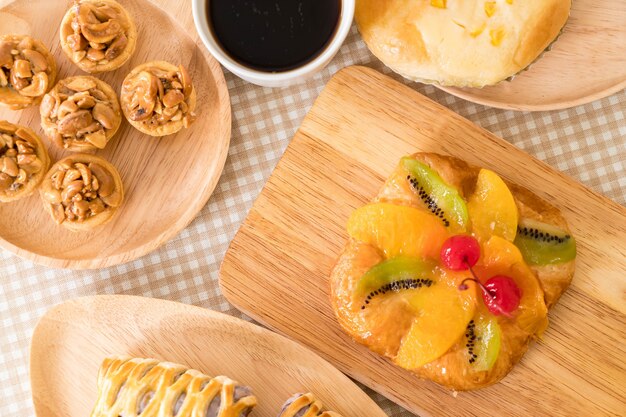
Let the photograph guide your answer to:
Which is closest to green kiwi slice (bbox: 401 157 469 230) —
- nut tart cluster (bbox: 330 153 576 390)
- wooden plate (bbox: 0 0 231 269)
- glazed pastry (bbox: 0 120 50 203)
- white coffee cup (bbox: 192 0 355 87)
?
nut tart cluster (bbox: 330 153 576 390)

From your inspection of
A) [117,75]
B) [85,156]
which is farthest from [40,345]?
[117,75]

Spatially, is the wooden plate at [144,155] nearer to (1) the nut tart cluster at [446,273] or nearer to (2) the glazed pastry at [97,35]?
(2) the glazed pastry at [97,35]

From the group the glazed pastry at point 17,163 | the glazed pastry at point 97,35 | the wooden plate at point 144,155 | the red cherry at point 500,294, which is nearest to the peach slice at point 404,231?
the red cherry at point 500,294

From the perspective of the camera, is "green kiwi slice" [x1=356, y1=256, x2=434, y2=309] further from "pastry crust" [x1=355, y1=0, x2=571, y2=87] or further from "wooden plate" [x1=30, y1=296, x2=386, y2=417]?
"pastry crust" [x1=355, y1=0, x2=571, y2=87]

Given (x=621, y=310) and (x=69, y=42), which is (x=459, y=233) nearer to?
(x=621, y=310)

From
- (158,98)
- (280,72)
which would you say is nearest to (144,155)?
(158,98)

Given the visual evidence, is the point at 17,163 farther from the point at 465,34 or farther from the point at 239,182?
the point at 465,34
